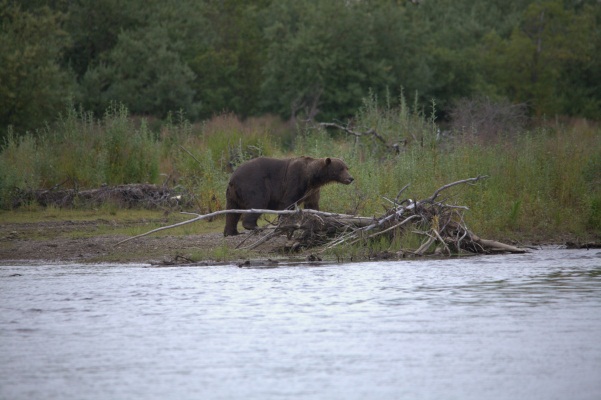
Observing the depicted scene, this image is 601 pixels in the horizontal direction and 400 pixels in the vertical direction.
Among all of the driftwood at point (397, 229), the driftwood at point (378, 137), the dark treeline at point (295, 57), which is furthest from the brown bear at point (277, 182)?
the dark treeline at point (295, 57)

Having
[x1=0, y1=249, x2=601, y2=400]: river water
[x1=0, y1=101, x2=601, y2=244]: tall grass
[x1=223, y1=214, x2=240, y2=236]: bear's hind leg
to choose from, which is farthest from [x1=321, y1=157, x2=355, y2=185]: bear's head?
[x1=0, y1=249, x2=601, y2=400]: river water

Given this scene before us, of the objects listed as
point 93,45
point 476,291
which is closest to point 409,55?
point 93,45

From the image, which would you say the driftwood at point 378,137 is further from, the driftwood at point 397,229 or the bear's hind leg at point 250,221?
the driftwood at point 397,229

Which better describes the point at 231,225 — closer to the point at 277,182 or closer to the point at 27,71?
the point at 277,182

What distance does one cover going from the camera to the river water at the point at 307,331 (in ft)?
23.8

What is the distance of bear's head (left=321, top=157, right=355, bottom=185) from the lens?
15.2 meters

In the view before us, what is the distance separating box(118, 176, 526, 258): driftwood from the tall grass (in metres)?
0.35

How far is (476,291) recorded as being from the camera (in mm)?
11016

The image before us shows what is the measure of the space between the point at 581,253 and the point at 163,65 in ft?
94.2

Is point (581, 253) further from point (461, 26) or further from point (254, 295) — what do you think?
point (461, 26)

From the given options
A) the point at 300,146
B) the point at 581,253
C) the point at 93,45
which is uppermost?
the point at 93,45

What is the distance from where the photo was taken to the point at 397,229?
545 inches

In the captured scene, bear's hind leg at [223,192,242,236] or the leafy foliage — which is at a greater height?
the leafy foliage

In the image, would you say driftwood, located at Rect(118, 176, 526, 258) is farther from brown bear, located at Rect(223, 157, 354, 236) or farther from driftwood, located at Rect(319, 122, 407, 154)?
driftwood, located at Rect(319, 122, 407, 154)
